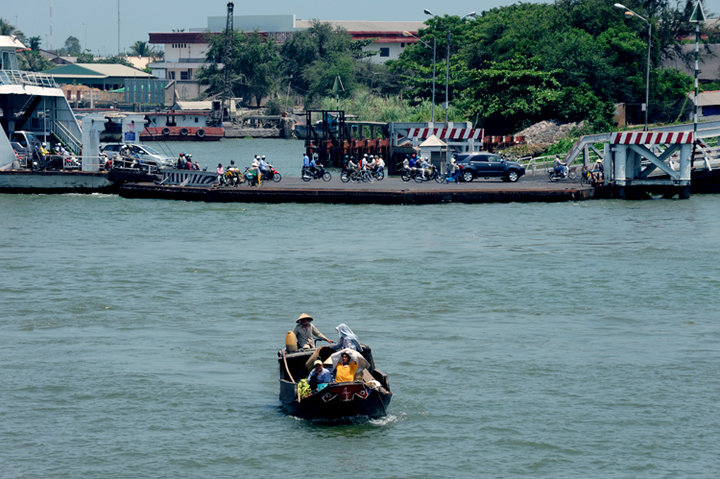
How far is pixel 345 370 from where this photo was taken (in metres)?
18.4

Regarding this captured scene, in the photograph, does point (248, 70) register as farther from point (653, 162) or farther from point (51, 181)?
point (653, 162)

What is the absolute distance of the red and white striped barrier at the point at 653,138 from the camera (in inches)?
1934

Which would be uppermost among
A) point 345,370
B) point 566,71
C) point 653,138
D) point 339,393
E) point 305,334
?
point 566,71

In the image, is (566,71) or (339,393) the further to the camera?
(566,71)

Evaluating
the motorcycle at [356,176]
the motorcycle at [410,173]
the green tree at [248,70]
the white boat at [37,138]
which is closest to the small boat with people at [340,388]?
the white boat at [37,138]

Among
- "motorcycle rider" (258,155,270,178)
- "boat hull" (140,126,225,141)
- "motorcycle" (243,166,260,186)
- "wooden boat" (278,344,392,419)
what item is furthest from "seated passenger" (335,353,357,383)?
"boat hull" (140,126,225,141)

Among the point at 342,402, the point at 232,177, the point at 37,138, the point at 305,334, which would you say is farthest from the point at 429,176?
the point at 342,402

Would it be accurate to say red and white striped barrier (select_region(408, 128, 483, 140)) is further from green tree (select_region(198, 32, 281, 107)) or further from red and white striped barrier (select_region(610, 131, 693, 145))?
green tree (select_region(198, 32, 281, 107))

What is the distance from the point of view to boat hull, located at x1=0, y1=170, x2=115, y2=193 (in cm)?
5156

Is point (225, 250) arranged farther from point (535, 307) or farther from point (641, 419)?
point (641, 419)

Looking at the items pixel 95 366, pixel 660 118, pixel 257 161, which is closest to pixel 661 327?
pixel 95 366

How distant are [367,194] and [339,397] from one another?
31217 mm

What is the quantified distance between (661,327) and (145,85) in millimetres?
150427

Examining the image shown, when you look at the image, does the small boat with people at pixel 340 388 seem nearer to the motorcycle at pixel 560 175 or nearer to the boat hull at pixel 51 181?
the boat hull at pixel 51 181
